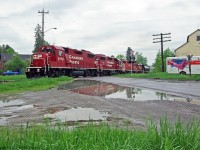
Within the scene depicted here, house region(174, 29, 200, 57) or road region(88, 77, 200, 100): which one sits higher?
house region(174, 29, 200, 57)

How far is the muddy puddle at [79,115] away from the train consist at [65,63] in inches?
934

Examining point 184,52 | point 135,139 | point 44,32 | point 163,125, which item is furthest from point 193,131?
point 184,52

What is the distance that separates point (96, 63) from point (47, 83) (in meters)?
28.2

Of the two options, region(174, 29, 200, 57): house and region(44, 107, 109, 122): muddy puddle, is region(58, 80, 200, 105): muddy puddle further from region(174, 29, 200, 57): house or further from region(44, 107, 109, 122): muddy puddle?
region(174, 29, 200, 57): house

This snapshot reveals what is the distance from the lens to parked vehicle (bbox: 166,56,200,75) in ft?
168

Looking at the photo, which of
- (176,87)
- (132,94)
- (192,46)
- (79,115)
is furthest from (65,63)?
(192,46)

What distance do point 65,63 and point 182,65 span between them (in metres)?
23.8

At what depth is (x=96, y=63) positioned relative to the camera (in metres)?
51.8

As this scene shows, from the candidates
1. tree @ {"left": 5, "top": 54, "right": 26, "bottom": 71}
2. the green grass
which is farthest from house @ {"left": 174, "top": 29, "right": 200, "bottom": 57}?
the green grass

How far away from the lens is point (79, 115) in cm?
876

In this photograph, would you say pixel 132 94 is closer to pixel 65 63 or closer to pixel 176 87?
pixel 176 87

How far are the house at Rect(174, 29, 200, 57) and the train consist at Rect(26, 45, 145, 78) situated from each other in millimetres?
25612

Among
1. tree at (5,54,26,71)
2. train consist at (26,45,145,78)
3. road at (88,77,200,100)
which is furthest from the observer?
tree at (5,54,26,71)

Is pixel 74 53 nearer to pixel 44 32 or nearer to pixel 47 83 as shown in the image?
pixel 44 32
